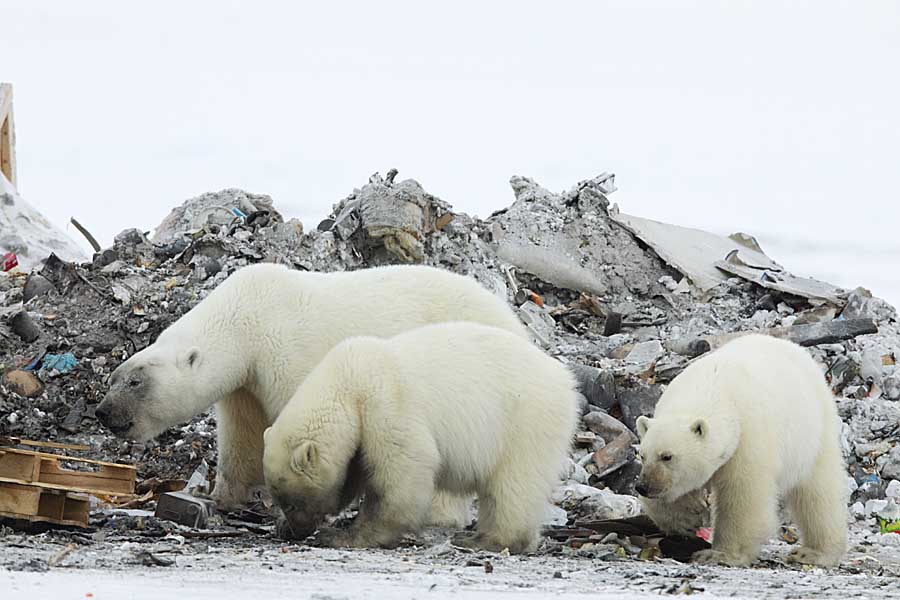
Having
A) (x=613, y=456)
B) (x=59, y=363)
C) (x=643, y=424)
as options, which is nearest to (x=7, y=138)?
(x=59, y=363)

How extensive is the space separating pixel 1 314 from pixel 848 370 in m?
7.49

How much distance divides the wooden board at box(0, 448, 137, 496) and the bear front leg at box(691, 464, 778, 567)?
10.3 feet

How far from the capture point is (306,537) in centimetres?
693

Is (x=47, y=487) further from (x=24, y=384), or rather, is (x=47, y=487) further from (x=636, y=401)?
(x=636, y=401)

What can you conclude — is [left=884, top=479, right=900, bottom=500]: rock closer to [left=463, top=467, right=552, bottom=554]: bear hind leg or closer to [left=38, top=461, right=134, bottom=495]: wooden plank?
[left=463, top=467, right=552, bottom=554]: bear hind leg

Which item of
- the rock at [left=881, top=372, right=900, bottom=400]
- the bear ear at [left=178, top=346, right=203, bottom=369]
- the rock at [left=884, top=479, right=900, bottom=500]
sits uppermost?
the rock at [left=881, top=372, right=900, bottom=400]

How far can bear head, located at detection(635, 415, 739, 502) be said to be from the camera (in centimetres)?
685

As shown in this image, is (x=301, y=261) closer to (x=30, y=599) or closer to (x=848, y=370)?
(x=848, y=370)

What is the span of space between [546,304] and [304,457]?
7.54 m

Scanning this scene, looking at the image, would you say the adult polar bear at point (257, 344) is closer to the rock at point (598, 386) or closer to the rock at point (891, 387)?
the rock at point (598, 386)

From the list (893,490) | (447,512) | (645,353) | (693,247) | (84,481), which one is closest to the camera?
(84,481)

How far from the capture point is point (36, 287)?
11.8 metres

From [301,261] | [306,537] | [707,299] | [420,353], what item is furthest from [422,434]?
[707,299]

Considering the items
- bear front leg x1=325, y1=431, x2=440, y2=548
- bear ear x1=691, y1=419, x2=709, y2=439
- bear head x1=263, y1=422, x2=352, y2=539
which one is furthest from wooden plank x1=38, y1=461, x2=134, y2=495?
bear ear x1=691, y1=419, x2=709, y2=439
